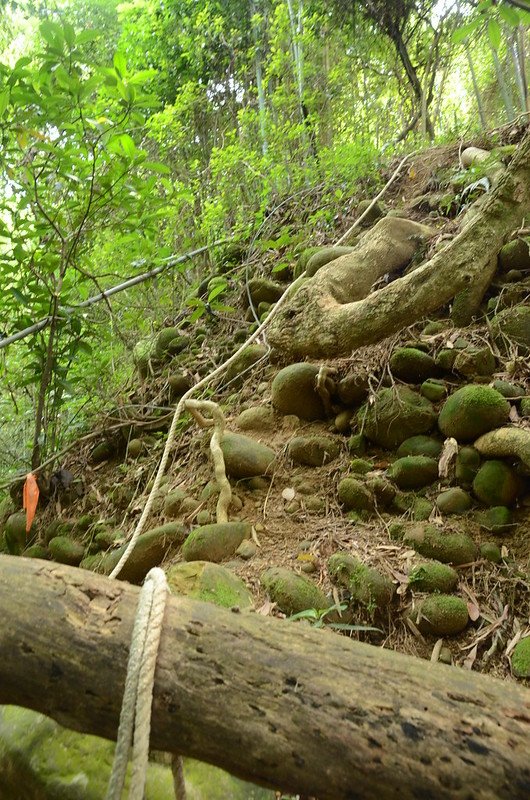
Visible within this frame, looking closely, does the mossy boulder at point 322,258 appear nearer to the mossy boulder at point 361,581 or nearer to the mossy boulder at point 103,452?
the mossy boulder at point 103,452

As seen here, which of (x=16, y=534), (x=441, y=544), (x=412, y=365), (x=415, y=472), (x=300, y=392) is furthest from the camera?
(x=16, y=534)

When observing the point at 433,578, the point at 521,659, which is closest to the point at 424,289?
the point at 433,578

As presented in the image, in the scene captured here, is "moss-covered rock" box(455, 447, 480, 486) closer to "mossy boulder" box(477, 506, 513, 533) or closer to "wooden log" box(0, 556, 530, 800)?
"mossy boulder" box(477, 506, 513, 533)

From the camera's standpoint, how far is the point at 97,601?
958 mm

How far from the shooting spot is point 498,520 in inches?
80.3

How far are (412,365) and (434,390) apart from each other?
0.69 ft

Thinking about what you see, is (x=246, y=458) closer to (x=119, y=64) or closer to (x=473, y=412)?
(x=473, y=412)

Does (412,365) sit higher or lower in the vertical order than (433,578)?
higher

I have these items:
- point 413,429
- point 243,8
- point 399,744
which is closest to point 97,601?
point 399,744

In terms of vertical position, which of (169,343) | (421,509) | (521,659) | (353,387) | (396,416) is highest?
(169,343)

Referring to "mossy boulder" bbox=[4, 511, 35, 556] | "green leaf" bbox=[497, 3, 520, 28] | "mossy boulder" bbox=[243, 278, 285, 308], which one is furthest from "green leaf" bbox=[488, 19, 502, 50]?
"mossy boulder" bbox=[4, 511, 35, 556]

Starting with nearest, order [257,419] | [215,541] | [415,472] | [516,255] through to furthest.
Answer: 1. [415,472]
2. [215,541]
3. [516,255]
4. [257,419]

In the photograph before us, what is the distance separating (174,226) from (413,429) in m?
4.36

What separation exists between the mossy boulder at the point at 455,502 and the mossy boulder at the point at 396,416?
40 centimetres
